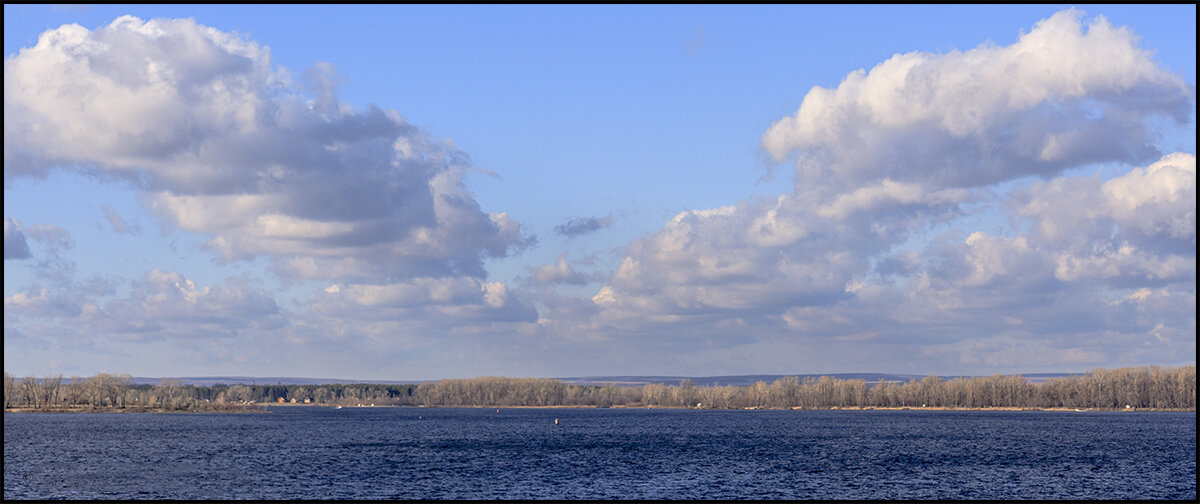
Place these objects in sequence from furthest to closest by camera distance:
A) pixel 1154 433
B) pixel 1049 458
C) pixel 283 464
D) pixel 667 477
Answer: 1. pixel 1154 433
2. pixel 1049 458
3. pixel 283 464
4. pixel 667 477

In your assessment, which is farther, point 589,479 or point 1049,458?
point 1049,458

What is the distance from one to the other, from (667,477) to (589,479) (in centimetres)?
789

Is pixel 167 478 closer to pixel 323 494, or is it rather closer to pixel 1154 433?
pixel 323 494

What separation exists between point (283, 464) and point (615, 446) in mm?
53082

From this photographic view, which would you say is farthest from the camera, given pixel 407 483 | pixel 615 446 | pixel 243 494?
pixel 615 446

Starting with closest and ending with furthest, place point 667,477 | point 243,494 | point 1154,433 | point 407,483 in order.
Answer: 1. point 243,494
2. point 407,483
3. point 667,477
4. point 1154,433

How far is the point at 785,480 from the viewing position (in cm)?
9106

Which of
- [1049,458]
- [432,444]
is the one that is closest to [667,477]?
[1049,458]

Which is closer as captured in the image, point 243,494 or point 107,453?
point 243,494

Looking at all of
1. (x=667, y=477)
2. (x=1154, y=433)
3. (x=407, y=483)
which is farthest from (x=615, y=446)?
(x=1154, y=433)

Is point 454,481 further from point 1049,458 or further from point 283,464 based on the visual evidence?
point 1049,458

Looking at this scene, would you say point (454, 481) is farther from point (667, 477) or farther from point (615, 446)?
point (615, 446)

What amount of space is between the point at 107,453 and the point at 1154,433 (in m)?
180

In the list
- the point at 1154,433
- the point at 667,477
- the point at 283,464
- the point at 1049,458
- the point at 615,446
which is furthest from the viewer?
the point at 1154,433
